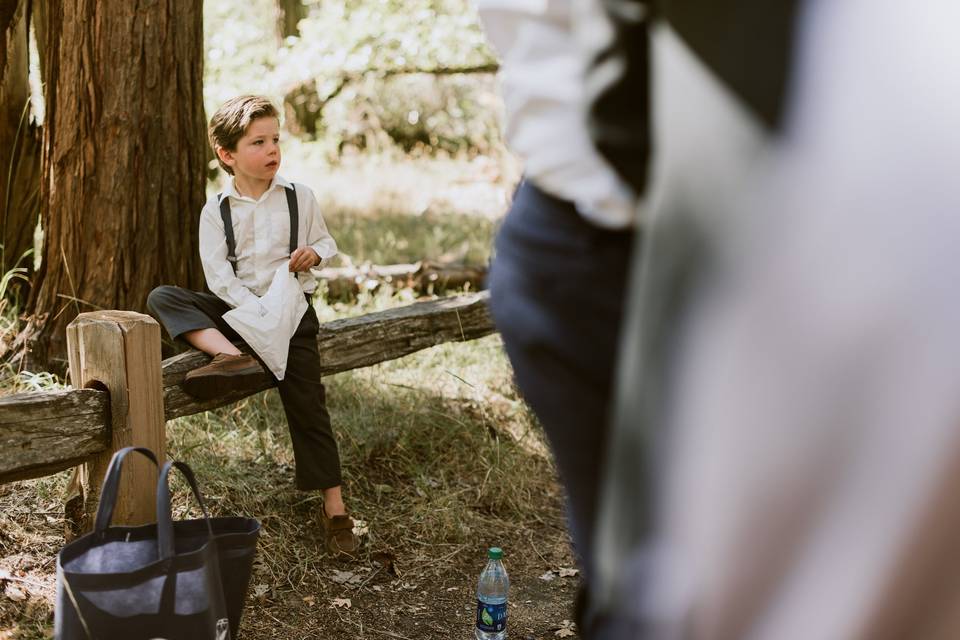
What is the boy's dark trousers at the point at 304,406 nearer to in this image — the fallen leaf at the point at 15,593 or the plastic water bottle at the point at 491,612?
the plastic water bottle at the point at 491,612

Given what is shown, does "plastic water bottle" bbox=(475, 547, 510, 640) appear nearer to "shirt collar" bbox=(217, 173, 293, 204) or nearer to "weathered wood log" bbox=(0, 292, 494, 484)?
"weathered wood log" bbox=(0, 292, 494, 484)

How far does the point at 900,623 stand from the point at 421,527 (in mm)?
3911

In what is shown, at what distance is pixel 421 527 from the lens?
457 cm

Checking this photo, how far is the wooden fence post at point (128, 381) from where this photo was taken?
3266 mm

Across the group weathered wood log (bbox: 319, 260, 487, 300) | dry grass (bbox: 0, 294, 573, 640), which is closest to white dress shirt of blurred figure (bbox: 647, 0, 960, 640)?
dry grass (bbox: 0, 294, 573, 640)

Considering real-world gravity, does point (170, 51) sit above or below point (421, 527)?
above

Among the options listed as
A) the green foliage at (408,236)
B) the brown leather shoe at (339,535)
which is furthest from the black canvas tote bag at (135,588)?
the green foliage at (408,236)

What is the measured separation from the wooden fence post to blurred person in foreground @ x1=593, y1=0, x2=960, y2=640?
2689 mm

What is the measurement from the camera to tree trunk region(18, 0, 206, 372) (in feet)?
14.5

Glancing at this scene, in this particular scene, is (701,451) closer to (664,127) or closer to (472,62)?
(664,127)

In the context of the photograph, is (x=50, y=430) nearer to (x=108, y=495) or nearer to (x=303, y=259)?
(x=108, y=495)

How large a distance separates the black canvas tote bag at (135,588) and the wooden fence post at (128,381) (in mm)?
579

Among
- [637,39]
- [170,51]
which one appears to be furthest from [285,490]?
[637,39]

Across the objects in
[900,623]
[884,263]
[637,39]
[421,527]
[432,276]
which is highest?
[637,39]
